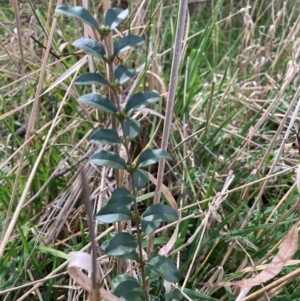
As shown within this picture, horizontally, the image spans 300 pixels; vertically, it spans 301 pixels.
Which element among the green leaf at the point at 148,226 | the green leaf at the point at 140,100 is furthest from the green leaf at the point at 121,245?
the green leaf at the point at 140,100

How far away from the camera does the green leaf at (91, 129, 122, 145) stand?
1.26 ft

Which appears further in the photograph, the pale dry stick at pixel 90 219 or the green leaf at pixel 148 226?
the green leaf at pixel 148 226

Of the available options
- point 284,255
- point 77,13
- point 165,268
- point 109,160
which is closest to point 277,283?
point 284,255

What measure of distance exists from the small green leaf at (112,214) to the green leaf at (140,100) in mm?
92

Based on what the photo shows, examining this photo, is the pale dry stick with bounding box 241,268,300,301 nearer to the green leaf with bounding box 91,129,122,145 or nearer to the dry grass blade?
the dry grass blade

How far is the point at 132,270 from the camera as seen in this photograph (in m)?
0.54

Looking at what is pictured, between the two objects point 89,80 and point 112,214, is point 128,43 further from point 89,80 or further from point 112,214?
point 112,214

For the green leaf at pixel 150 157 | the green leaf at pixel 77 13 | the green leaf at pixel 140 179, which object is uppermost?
the green leaf at pixel 77 13

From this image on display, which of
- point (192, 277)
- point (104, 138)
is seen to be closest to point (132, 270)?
point (192, 277)

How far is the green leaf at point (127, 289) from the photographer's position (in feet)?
1.45

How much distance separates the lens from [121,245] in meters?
0.42

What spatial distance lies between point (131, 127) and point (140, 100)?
26mm

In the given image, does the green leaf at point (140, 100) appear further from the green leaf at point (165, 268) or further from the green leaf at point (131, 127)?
the green leaf at point (165, 268)

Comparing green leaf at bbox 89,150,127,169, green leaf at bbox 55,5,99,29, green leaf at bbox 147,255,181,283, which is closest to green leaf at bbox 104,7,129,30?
green leaf at bbox 55,5,99,29
